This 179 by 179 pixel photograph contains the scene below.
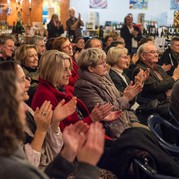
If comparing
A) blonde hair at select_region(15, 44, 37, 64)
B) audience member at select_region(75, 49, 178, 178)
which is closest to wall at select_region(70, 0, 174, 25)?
blonde hair at select_region(15, 44, 37, 64)

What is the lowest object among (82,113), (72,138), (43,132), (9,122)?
(82,113)

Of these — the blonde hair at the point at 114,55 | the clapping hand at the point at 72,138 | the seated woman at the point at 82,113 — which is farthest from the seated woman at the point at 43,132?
the blonde hair at the point at 114,55

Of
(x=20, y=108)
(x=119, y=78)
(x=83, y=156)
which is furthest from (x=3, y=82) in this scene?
(x=119, y=78)

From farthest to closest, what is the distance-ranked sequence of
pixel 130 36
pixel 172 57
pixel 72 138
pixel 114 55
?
pixel 130 36 < pixel 172 57 < pixel 114 55 < pixel 72 138

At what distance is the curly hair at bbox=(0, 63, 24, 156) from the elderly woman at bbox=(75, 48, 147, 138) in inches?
77.7

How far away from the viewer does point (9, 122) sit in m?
1.08

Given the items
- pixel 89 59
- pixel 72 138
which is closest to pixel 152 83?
pixel 89 59

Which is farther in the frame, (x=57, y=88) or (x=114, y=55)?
(x=114, y=55)

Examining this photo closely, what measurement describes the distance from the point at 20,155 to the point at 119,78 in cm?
279

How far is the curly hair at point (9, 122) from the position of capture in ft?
3.54

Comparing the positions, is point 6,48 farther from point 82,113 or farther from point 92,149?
point 92,149

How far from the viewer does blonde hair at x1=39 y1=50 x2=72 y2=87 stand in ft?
8.95

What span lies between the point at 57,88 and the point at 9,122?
1.75 m

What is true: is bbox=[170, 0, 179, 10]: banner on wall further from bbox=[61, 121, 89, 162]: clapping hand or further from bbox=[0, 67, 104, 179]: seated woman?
bbox=[0, 67, 104, 179]: seated woman
